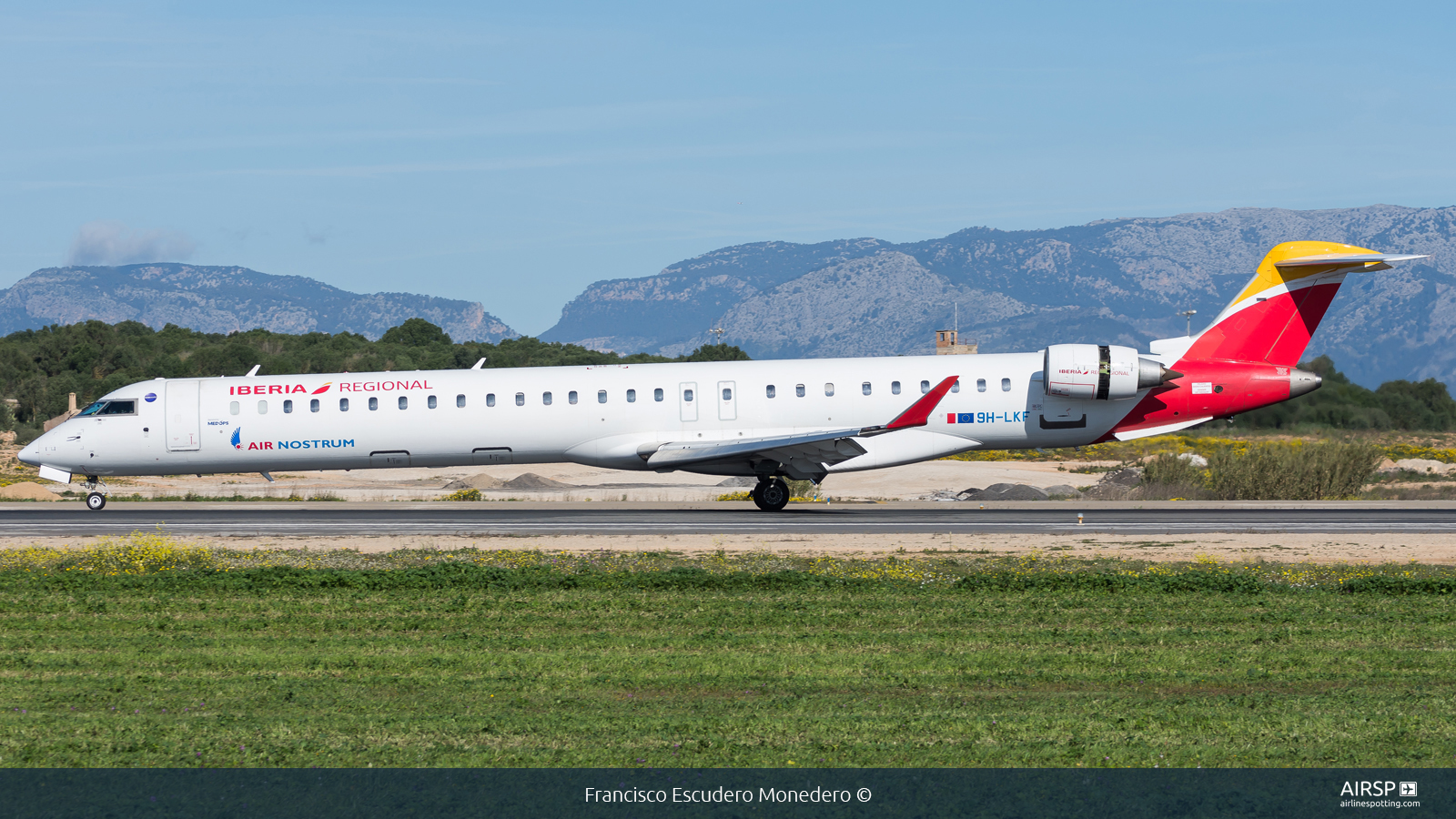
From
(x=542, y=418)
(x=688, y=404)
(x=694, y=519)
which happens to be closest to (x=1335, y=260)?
(x=688, y=404)

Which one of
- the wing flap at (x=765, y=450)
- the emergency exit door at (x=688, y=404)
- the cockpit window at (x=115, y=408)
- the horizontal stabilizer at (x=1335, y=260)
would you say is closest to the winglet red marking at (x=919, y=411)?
the wing flap at (x=765, y=450)

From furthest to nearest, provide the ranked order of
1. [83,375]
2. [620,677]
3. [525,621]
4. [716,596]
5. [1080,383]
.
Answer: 1. [83,375]
2. [1080,383]
3. [716,596]
4. [525,621]
5. [620,677]

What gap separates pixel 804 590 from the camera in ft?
50.2

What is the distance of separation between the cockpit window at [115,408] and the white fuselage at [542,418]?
0.16 m

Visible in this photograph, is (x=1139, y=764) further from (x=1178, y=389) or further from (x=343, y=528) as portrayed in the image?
(x=1178, y=389)

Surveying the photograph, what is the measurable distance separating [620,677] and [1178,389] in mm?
21078

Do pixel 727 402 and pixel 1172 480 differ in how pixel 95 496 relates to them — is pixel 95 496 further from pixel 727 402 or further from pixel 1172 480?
pixel 1172 480

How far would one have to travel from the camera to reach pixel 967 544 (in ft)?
66.1

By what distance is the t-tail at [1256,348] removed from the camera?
92.5 ft

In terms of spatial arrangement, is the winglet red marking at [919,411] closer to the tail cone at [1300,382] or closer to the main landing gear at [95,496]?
the tail cone at [1300,382]
